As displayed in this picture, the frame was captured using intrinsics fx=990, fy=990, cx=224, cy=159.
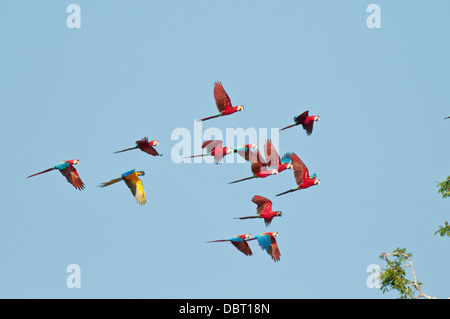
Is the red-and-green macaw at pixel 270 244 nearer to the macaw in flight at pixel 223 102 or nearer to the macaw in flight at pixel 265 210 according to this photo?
the macaw in flight at pixel 265 210

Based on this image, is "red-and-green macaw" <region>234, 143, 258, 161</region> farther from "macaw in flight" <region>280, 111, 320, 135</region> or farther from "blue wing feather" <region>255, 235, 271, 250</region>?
"blue wing feather" <region>255, 235, 271, 250</region>

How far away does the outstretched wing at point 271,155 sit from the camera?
26344mm

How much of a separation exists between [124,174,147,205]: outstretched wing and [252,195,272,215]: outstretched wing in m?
3.00

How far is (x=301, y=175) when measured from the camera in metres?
26.0

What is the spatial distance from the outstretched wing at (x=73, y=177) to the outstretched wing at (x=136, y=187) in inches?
72.2

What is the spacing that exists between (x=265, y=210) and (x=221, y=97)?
321 cm

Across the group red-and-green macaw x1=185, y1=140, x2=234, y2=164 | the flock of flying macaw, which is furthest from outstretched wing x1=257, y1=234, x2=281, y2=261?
red-and-green macaw x1=185, y1=140, x2=234, y2=164

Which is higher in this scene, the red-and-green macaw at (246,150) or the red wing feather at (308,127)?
the red wing feather at (308,127)

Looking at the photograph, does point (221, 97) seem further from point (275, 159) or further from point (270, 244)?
point (270, 244)

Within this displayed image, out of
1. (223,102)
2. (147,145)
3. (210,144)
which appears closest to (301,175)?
(210,144)

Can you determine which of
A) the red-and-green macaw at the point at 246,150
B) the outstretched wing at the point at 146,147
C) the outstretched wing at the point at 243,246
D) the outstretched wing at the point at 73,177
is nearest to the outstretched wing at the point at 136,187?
the outstretched wing at the point at 146,147
